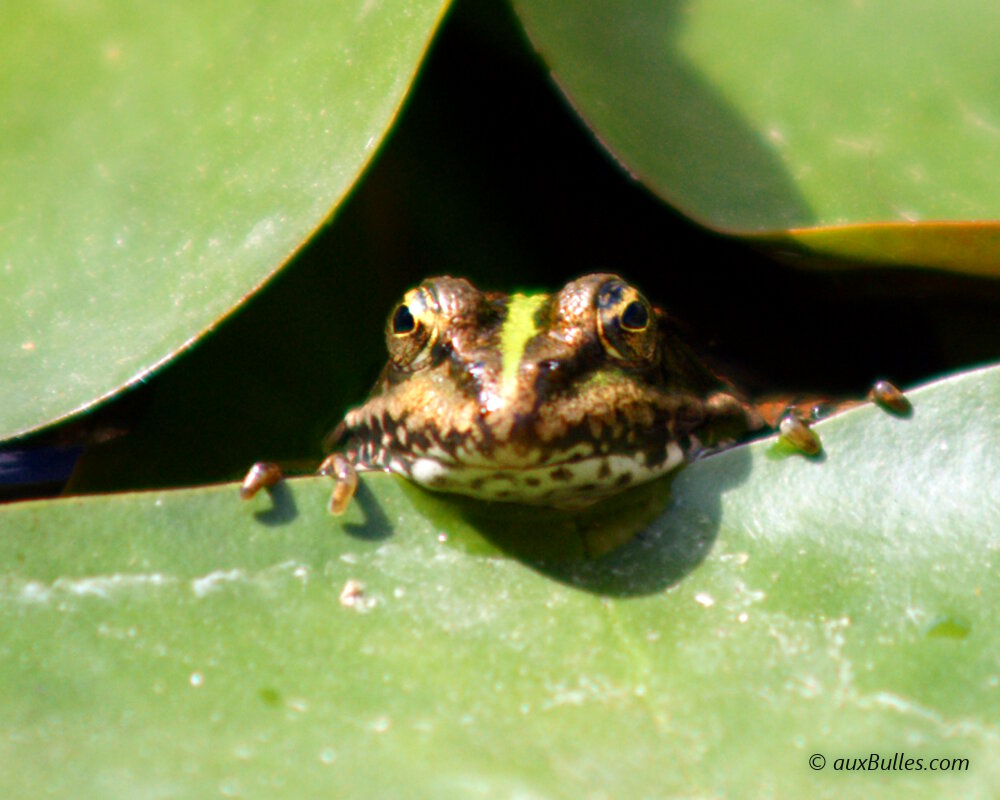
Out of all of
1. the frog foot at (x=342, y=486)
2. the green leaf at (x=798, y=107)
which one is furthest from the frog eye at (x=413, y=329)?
the green leaf at (x=798, y=107)

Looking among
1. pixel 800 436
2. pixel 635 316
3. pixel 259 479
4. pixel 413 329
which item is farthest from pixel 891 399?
pixel 259 479

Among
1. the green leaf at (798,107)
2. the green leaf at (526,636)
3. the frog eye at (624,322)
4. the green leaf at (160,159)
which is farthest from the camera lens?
the green leaf at (798,107)

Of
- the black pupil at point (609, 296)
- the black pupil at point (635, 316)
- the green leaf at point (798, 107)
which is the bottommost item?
the black pupil at point (635, 316)

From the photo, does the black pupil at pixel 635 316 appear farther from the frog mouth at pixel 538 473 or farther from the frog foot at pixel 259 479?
the frog foot at pixel 259 479

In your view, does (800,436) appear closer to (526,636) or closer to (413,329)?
(526,636)

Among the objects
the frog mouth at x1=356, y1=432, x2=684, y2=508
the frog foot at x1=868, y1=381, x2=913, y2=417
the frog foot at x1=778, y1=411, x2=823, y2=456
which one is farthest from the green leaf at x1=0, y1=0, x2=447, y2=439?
the frog foot at x1=868, y1=381, x2=913, y2=417

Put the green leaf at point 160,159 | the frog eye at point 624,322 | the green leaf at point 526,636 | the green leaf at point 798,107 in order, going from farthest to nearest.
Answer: the green leaf at point 798,107 < the frog eye at point 624,322 < the green leaf at point 160,159 < the green leaf at point 526,636

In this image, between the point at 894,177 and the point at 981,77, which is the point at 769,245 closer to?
the point at 894,177
